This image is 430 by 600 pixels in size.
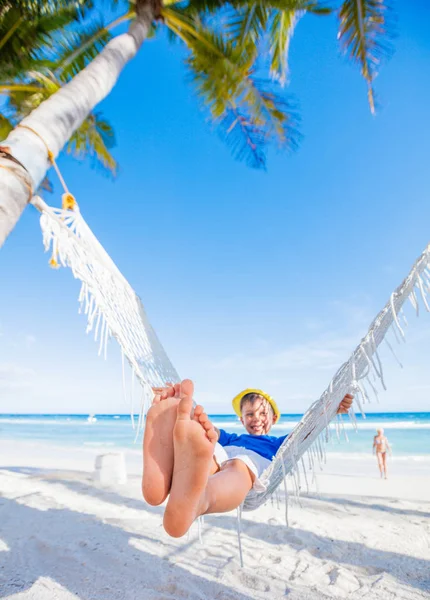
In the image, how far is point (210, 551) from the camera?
1.83 m

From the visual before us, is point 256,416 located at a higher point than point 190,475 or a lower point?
higher

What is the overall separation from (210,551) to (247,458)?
2.74 feet

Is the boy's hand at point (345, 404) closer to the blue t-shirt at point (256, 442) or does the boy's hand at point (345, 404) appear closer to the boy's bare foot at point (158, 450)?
the blue t-shirt at point (256, 442)

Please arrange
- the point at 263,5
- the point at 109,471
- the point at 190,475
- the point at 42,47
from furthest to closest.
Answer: the point at 109,471 → the point at 263,5 → the point at 42,47 → the point at 190,475

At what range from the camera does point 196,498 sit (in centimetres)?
90

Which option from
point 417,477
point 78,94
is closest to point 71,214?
point 78,94

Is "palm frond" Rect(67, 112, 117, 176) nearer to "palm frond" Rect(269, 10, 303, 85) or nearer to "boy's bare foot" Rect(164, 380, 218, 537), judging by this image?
"palm frond" Rect(269, 10, 303, 85)

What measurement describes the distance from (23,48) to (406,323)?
299cm

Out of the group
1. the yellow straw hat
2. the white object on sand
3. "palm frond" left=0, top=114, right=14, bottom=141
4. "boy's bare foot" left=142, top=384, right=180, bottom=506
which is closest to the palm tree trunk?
"boy's bare foot" left=142, top=384, right=180, bottom=506

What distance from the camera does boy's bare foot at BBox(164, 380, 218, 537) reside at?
0.89 m

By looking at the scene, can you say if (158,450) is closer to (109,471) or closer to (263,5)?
(109,471)

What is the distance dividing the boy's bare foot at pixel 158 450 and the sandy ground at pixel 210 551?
70 centimetres

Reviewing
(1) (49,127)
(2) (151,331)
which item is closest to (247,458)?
(2) (151,331)

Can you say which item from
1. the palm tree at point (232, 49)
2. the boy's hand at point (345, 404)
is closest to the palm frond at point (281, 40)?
the palm tree at point (232, 49)
